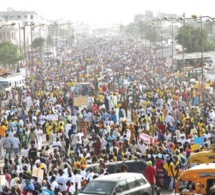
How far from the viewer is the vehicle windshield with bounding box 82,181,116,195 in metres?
15.7

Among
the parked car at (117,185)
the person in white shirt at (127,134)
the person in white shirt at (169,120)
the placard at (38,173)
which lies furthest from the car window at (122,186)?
the person in white shirt at (169,120)

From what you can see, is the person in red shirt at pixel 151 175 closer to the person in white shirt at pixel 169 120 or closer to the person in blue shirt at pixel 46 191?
the person in blue shirt at pixel 46 191

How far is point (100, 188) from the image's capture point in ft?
51.9

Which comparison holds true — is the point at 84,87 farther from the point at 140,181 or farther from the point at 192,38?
the point at 192,38

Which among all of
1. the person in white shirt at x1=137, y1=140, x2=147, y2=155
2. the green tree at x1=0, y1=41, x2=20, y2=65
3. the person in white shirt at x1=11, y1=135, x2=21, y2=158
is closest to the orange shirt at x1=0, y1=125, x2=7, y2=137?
the person in white shirt at x1=11, y1=135, x2=21, y2=158

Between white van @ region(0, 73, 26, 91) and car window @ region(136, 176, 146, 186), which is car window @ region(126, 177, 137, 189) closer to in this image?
car window @ region(136, 176, 146, 186)

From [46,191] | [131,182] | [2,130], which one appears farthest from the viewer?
[2,130]

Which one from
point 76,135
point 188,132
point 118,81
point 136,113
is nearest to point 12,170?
point 76,135

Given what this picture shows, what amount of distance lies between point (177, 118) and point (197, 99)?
642cm

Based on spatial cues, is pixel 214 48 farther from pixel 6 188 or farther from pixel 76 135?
pixel 6 188

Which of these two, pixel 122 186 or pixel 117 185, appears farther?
pixel 122 186

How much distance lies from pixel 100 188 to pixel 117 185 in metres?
0.34

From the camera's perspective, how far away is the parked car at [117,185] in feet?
51.6

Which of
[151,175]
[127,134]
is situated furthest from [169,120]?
[151,175]
